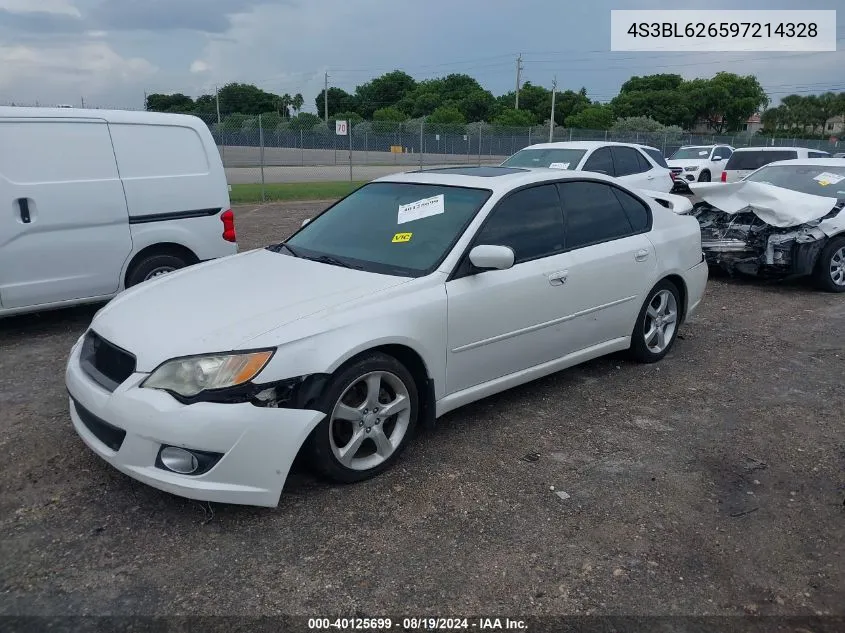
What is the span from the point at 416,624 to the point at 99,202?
483 centimetres

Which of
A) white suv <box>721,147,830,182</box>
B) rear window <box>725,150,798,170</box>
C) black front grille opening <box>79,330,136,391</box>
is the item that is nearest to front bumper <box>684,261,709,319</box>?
black front grille opening <box>79,330,136,391</box>

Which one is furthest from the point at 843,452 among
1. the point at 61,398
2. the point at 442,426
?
the point at 61,398

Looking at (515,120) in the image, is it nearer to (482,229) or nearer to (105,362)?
(482,229)

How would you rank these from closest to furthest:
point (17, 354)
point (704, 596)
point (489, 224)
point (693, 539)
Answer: point (704, 596) → point (693, 539) → point (489, 224) → point (17, 354)

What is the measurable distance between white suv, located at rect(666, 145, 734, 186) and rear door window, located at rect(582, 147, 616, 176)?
10266mm

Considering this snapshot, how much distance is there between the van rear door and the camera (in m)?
5.60

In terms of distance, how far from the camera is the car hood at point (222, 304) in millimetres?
3268

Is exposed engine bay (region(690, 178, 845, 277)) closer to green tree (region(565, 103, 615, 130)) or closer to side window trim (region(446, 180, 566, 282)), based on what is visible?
side window trim (region(446, 180, 566, 282))

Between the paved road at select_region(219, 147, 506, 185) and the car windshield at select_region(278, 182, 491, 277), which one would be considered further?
the paved road at select_region(219, 147, 506, 185)

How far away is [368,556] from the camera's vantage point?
9.92 ft

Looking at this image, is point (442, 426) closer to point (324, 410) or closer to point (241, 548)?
point (324, 410)

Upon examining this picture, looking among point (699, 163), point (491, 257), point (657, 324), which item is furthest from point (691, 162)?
point (491, 257)

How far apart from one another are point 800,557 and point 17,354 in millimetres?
5520

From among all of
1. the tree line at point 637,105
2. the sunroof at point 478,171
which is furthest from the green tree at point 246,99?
the sunroof at point 478,171
